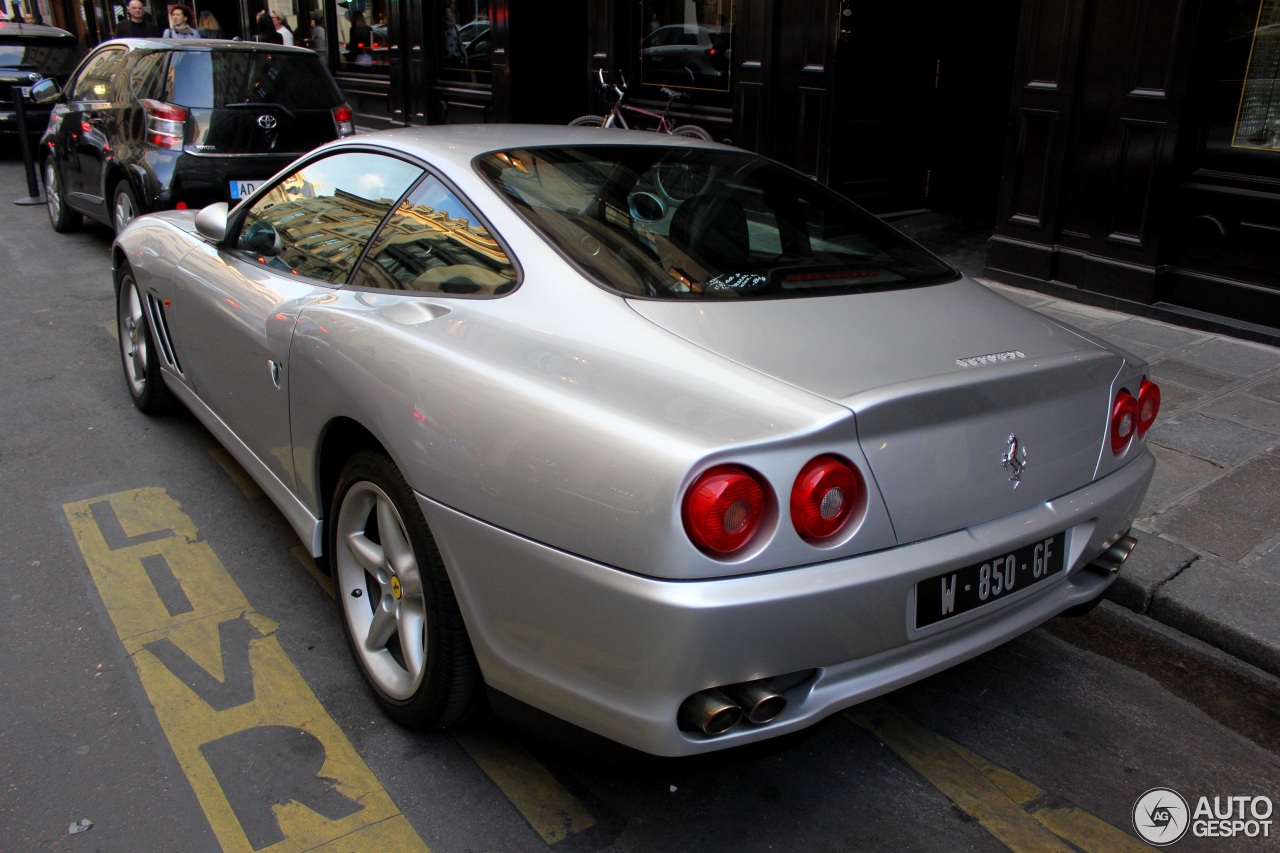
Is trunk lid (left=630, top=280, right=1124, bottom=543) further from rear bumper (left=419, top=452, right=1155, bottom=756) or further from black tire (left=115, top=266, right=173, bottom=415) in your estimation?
black tire (left=115, top=266, right=173, bottom=415)

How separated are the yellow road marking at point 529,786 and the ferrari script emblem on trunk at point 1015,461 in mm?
1273

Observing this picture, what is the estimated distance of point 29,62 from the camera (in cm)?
1413

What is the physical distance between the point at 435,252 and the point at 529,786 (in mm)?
1434

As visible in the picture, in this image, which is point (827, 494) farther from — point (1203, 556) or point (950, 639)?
point (1203, 556)

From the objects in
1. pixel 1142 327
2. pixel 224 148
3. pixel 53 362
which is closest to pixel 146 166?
pixel 224 148

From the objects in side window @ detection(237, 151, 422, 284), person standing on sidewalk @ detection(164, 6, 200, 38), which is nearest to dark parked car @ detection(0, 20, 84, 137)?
person standing on sidewalk @ detection(164, 6, 200, 38)

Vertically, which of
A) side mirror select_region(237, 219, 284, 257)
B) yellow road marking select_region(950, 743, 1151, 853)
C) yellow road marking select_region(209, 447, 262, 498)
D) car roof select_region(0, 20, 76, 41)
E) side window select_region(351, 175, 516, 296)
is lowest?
yellow road marking select_region(950, 743, 1151, 853)

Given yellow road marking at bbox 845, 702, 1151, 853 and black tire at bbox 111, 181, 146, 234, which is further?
black tire at bbox 111, 181, 146, 234

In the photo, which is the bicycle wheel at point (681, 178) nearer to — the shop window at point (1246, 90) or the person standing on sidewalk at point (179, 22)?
the shop window at point (1246, 90)

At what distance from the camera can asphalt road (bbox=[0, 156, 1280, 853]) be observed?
2436 mm

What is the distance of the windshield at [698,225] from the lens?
8.57 ft

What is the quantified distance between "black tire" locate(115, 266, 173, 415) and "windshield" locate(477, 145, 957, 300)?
2.64 meters

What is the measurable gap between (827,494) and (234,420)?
2554mm

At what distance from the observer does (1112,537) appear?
2.68 metres
